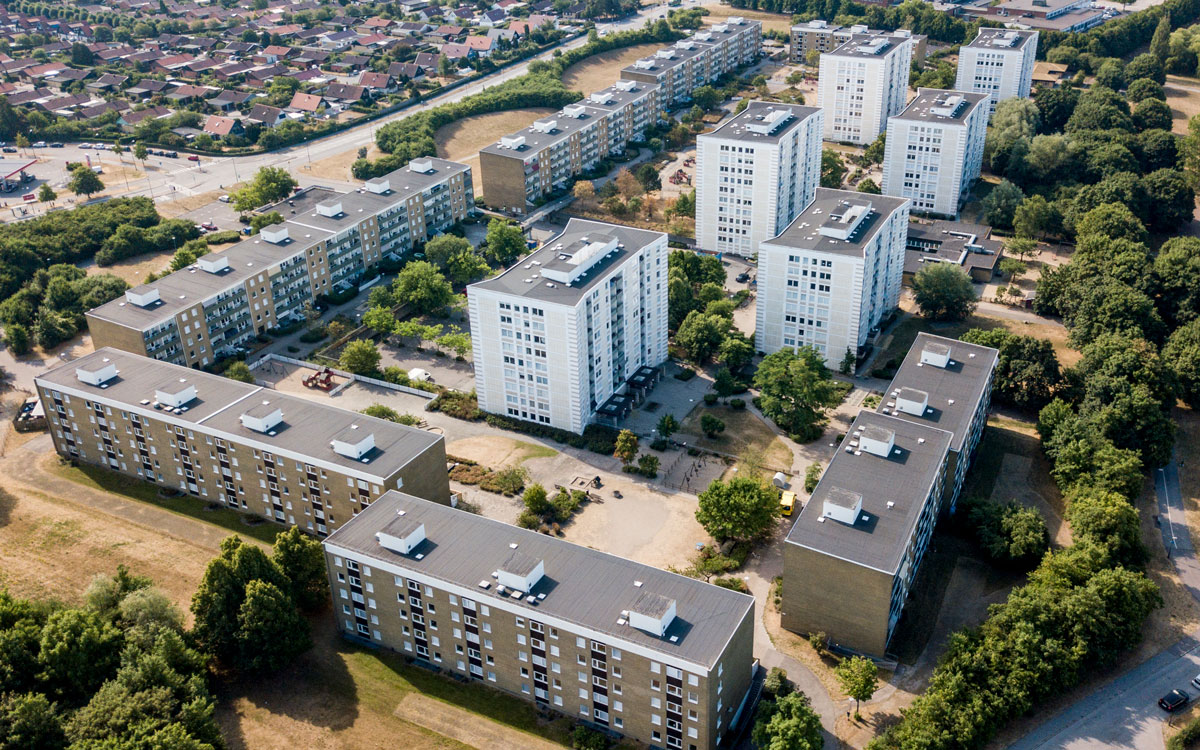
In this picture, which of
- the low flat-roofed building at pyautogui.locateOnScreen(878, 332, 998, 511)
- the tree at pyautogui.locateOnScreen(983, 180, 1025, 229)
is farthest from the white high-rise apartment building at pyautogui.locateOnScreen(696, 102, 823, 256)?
the low flat-roofed building at pyautogui.locateOnScreen(878, 332, 998, 511)

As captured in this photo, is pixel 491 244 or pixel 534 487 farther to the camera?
pixel 491 244

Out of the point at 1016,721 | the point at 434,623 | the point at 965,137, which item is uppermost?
the point at 965,137

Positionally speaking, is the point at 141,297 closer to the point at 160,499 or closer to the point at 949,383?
the point at 160,499

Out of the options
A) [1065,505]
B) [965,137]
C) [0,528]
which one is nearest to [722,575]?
[1065,505]

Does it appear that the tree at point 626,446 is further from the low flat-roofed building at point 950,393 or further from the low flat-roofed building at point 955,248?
the low flat-roofed building at point 955,248

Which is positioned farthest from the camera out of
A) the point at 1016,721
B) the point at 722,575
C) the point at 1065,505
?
the point at 1065,505

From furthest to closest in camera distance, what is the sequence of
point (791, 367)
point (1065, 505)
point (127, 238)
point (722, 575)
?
1. point (127, 238)
2. point (791, 367)
3. point (1065, 505)
4. point (722, 575)

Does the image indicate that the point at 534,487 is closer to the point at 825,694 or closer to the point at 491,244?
the point at 825,694

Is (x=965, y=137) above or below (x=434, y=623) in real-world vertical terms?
→ above
